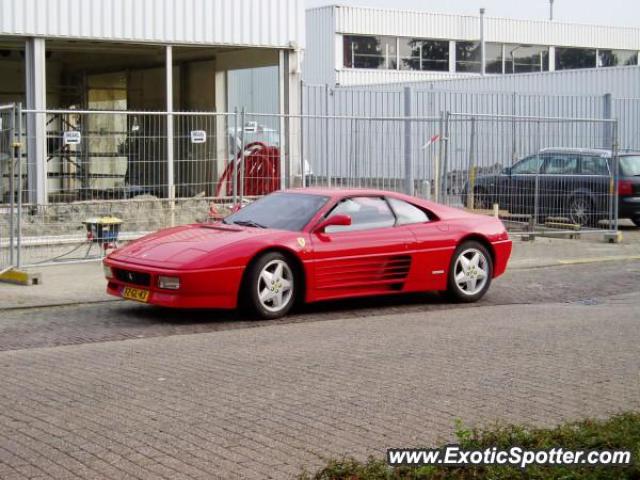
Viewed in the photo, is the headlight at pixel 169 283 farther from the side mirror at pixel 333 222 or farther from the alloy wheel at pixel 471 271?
the alloy wheel at pixel 471 271

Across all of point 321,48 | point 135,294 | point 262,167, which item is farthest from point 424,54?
point 135,294

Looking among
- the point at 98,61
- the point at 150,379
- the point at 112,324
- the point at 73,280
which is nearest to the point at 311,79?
the point at 98,61

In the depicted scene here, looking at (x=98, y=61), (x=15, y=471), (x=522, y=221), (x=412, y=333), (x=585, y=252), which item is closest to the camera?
(x=15, y=471)

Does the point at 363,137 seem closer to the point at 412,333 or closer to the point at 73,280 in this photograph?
the point at 73,280

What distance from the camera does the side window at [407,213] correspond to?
11.9 m

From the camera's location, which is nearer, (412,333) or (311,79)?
(412,333)

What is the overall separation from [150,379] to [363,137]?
10.1 meters

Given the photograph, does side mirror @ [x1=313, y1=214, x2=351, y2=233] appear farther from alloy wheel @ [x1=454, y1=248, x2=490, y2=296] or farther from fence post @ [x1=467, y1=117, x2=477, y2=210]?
fence post @ [x1=467, y1=117, x2=477, y2=210]

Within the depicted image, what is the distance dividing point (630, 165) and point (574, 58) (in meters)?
30.9

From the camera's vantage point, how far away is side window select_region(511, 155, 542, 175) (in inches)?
732

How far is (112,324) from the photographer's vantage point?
10570 mm

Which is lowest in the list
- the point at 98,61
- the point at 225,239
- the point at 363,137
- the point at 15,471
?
the point at 15,471

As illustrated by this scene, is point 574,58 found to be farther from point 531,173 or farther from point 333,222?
point 333,222

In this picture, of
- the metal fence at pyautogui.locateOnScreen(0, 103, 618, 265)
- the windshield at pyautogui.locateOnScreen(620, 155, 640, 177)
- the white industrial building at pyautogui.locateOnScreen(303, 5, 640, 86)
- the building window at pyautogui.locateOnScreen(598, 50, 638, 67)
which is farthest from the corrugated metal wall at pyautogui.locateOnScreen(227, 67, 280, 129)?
the building window at pyautogui.locateOnScreen(598, 50, 638, 67)
